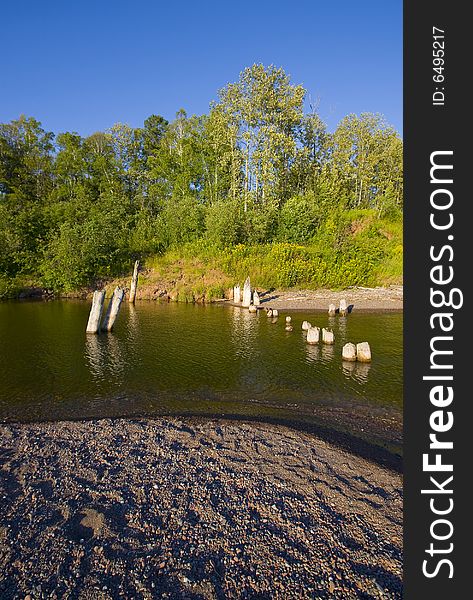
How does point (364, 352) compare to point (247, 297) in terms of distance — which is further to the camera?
point (247, 297)

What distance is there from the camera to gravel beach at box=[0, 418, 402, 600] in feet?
15.5

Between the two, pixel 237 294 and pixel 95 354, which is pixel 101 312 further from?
pixel 237 294

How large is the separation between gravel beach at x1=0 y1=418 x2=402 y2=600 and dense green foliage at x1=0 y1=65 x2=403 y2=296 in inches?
1244

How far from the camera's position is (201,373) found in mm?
14602

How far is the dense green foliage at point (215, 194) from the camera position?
132 ft

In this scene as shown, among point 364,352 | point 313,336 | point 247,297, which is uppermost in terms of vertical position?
point 247,297

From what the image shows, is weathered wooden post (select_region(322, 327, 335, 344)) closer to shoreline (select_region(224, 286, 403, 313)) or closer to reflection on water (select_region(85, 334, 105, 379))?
shoreline (select_region(224, 286, 403, 313))

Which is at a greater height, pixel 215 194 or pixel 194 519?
pixel 215 194

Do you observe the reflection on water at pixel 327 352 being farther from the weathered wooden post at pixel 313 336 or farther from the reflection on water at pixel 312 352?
the weathered wooden post at pixel 313 336

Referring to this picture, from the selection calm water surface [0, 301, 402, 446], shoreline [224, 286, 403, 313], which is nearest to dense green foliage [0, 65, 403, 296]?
shoreline [224, 286, 403, 313]

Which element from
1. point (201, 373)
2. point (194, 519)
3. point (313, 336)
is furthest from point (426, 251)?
point (313, 336)

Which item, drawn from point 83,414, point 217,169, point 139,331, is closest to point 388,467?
point 83,414

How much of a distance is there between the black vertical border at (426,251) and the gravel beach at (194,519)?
234 cm

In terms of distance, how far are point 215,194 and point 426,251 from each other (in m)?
53.9
